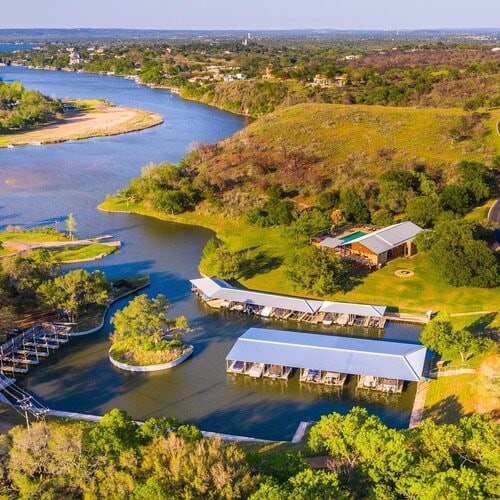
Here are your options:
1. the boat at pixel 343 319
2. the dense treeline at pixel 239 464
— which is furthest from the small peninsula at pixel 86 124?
the dense treeline at pixel 239 464

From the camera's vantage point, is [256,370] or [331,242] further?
[331,242]

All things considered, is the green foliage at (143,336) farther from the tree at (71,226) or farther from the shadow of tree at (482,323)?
the tree at (71,226)

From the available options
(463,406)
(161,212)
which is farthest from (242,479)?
(161,212)

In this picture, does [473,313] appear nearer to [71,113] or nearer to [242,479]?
[242,479]

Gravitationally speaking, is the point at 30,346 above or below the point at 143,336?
below

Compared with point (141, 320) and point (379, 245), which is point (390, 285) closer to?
point (379, 245)

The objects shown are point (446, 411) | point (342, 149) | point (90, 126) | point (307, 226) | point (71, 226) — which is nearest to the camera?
point (446, 411)

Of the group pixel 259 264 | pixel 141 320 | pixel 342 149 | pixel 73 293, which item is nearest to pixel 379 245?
pixel 259 264

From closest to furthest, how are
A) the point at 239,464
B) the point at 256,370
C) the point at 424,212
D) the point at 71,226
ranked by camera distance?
the point at 239,464 < the point at 256,370 < the point at 424,212 < the point at 71,226
